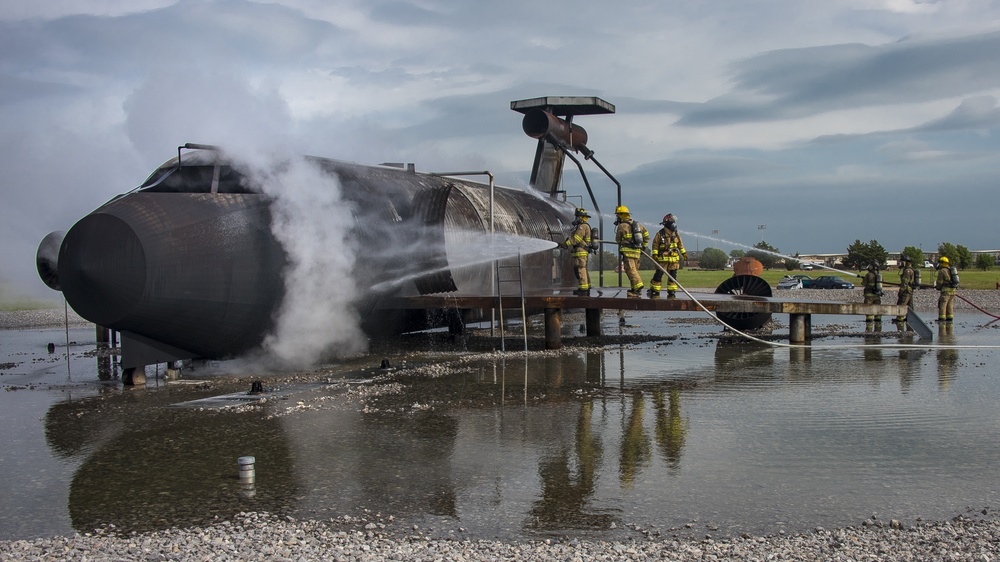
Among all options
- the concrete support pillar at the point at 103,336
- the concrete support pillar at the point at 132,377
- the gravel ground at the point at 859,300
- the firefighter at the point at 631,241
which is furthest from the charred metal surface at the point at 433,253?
the gravel ground at the point at 859,300

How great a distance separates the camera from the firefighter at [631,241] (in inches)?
637

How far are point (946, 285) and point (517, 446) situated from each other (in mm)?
18343

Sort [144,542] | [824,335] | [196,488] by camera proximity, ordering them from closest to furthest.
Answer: [144,542] < [196,488] < [824,335]

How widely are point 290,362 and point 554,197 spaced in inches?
528

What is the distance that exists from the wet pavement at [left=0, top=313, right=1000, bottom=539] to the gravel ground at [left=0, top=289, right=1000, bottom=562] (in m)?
0.20

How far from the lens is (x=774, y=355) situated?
15.1 m

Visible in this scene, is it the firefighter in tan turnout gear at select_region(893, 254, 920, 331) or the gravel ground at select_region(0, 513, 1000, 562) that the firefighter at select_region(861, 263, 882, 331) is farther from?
the gravel ground at select_region(0, 513, 1000, 562)

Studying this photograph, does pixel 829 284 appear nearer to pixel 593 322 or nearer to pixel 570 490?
pixel 593 322

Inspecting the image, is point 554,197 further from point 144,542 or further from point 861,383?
point 144,542

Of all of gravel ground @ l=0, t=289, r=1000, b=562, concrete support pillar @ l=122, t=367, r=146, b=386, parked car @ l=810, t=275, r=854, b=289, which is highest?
parked car @ l=810, t=275, r=854, b=289

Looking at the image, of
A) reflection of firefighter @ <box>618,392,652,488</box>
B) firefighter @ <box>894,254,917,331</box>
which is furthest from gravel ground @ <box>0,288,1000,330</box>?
reflection of firefighter @ <box>618,392,652,488</box>

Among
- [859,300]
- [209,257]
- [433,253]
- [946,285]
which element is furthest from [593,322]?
[859,300]

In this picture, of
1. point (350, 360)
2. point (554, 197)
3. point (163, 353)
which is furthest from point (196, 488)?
point (554, 197)

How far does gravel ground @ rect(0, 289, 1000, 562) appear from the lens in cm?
498
